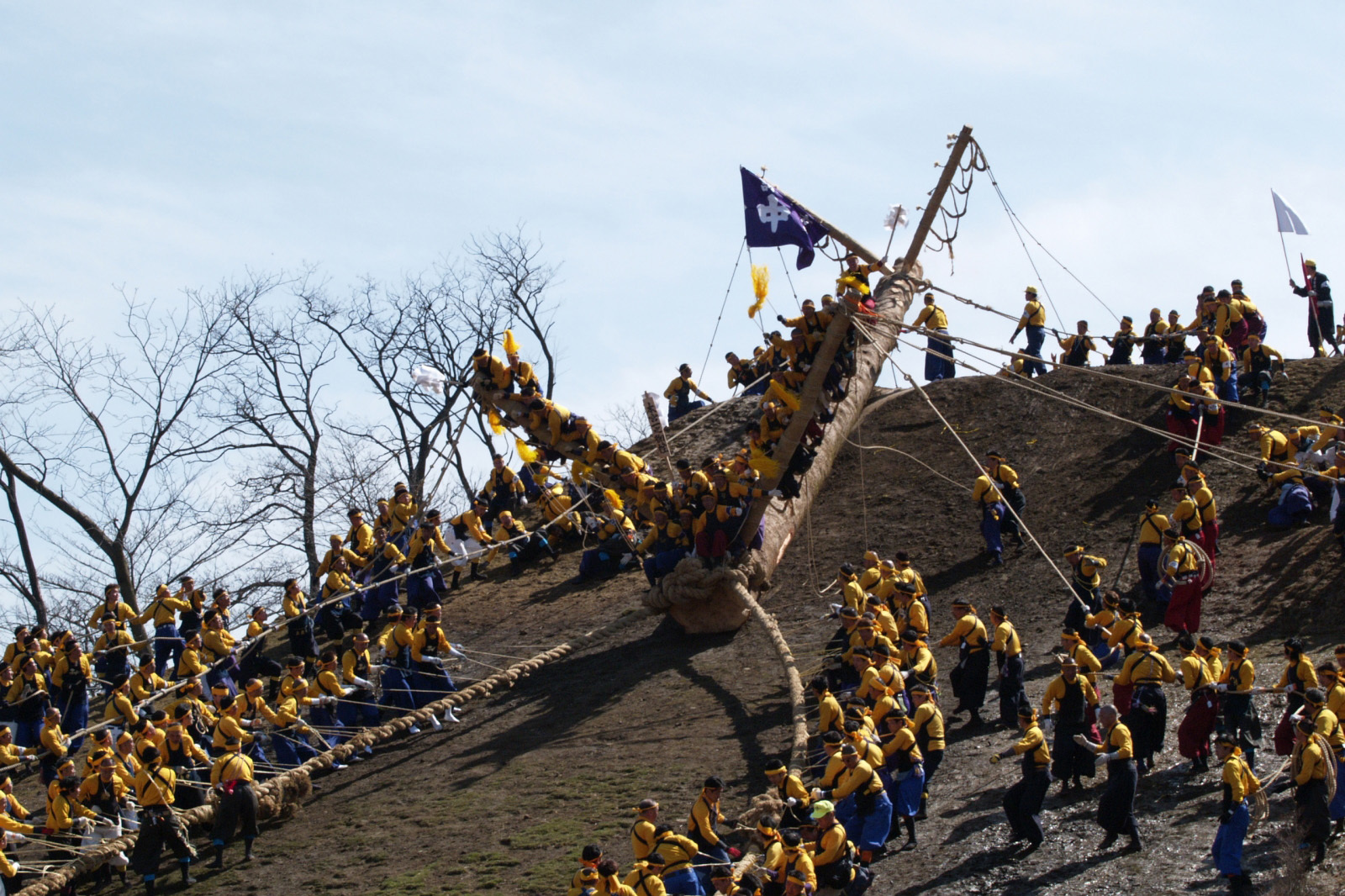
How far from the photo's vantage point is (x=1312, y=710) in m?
10.4

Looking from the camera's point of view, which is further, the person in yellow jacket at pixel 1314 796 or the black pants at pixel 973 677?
the black pants at pixel 973 677

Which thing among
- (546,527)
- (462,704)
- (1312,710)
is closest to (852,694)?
(1312,710)

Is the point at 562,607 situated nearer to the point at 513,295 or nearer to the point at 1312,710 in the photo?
the point at 1312,710

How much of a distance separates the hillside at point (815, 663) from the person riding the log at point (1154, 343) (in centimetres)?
69

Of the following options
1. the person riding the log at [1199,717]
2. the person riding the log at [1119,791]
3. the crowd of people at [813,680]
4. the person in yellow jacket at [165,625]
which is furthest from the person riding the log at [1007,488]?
the person in yellow jacket at [165,625]

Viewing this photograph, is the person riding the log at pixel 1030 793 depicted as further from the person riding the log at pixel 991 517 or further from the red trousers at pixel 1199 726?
the person riding the log at pixel 991 517

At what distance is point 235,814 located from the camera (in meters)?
12.9

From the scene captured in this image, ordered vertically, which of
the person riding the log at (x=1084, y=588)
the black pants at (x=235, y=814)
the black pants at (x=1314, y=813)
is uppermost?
the black pants at (x=235, y=814)

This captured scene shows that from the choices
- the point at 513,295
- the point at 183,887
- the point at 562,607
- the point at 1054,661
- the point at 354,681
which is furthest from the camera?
the point at 513,295

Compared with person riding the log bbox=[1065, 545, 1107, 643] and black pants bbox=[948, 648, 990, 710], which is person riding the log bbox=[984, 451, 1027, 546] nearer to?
person riding the log bbox=[1065, 545, 1107, 643]

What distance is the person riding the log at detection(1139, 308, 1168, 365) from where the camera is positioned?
2142 centimetres

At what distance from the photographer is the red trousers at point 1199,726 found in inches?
448

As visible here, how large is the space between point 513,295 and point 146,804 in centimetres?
2165

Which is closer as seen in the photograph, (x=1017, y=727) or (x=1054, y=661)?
(x=1017, y=727)
